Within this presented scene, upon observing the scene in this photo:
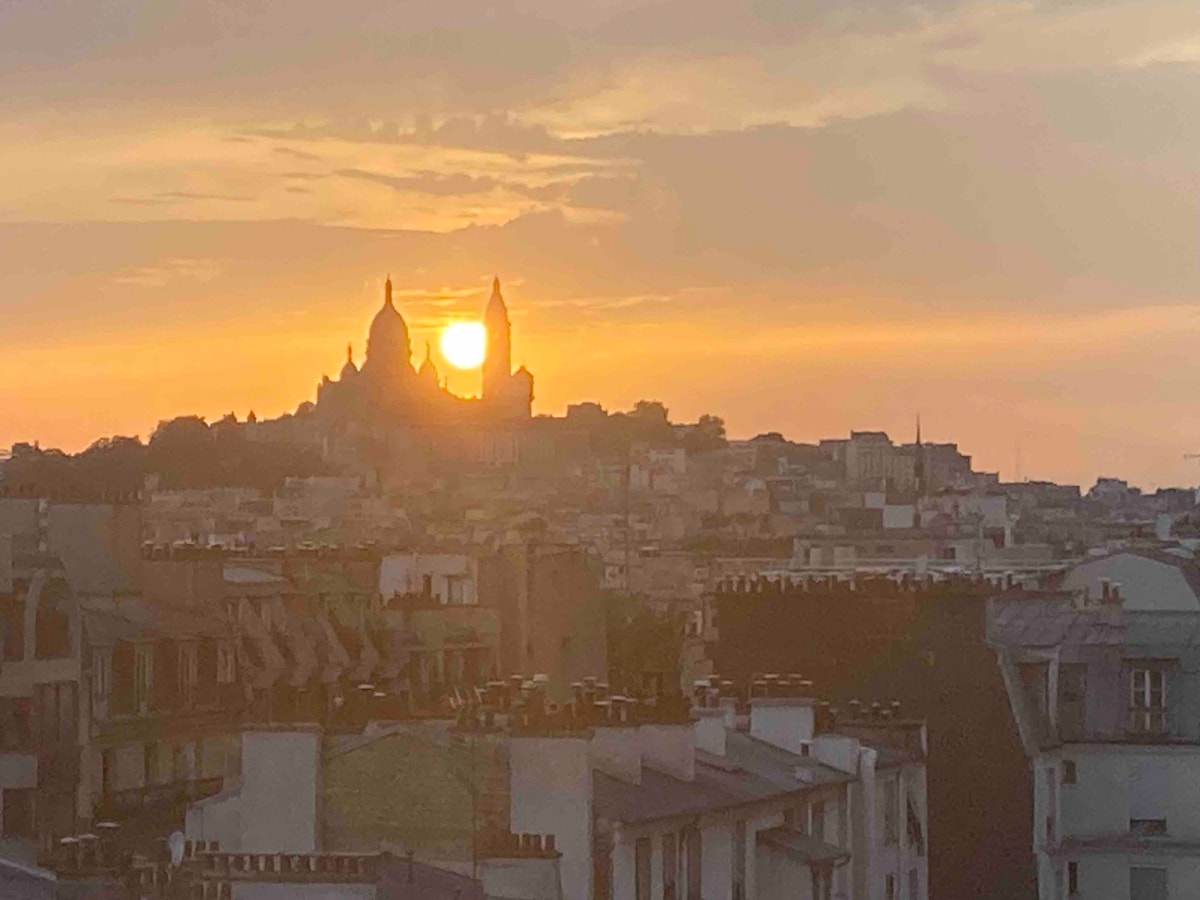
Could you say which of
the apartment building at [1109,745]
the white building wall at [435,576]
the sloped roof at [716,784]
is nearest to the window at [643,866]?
the sloped roof at [716,784]

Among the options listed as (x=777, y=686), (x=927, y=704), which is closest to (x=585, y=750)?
(x=777, y=686)

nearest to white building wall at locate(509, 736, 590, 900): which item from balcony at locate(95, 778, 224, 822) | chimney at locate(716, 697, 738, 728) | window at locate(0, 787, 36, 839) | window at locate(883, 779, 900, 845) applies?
chimney at locate(716, 697, 738, 728)

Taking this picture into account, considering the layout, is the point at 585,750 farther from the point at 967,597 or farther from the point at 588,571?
the point at 588,571

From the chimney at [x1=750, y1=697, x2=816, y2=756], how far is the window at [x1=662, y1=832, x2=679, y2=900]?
6382mm

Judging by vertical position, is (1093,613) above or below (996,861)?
above

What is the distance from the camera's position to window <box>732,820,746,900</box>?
90.6 ft

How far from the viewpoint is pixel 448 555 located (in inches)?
2694

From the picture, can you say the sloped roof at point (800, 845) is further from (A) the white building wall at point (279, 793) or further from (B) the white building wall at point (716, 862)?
(A) the white building wall at point (279, 793)

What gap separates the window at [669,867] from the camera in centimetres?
2620

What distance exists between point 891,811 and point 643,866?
28.2 feet

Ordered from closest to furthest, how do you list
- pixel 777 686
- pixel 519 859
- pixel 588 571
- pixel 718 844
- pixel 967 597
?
pixel 519 859, pixel 718 844, pixel 777 686, pixel 967 597, pixel 588 571

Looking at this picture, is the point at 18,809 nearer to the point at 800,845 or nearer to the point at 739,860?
the point at 800,845

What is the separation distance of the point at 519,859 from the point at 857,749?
30.2 ft

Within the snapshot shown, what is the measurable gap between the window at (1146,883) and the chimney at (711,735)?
750cm
